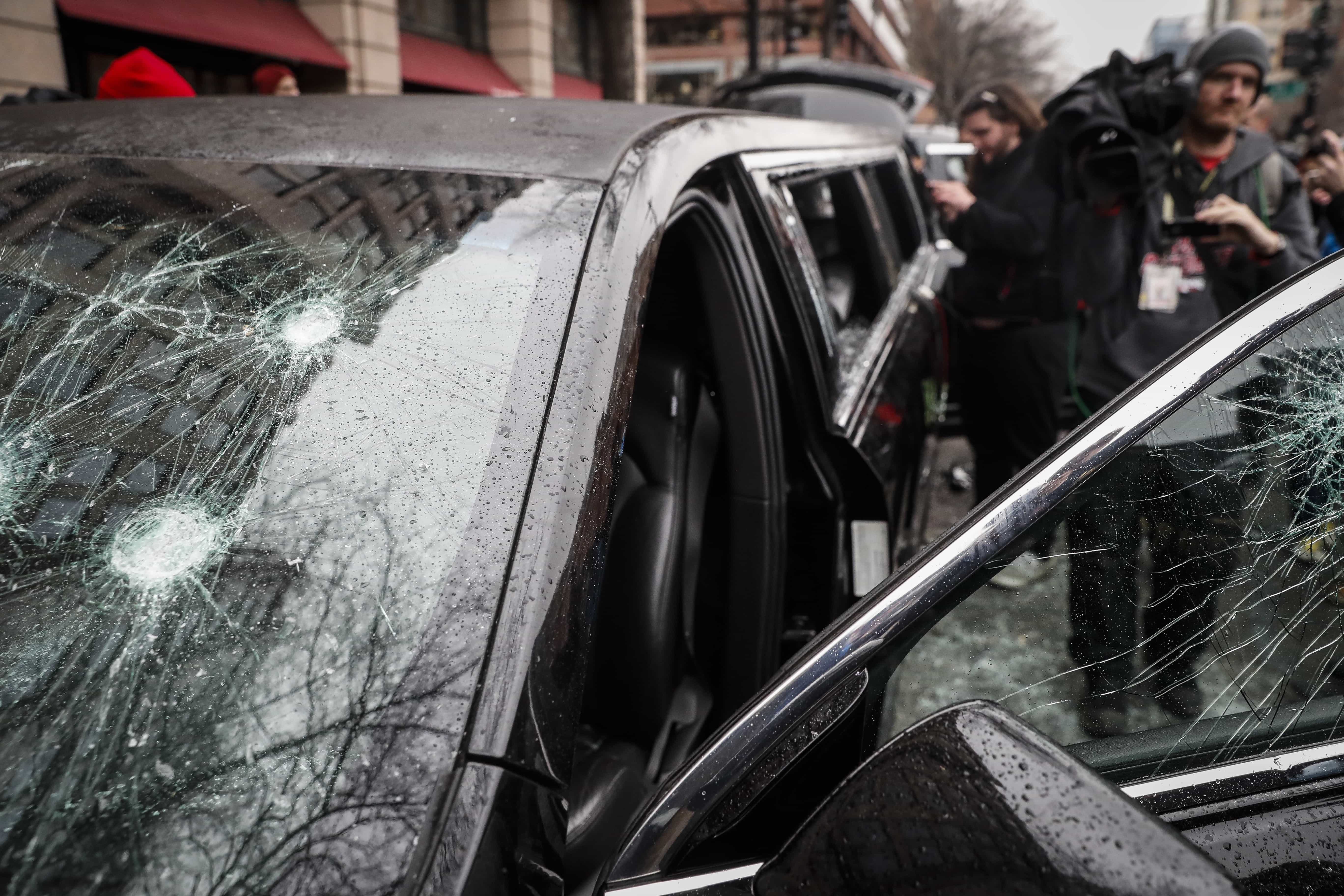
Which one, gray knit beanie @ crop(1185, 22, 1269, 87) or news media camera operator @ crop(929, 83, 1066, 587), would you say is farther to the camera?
news media camera operator @ crop(929, 83, 1066, 587)

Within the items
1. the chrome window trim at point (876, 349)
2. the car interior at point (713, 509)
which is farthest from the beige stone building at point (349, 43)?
the chrome window trim at point (876, 349)

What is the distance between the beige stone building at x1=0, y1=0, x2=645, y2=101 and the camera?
22.2 ft

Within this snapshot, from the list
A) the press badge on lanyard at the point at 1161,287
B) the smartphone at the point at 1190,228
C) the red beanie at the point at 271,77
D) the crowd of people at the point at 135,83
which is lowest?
the press badge on lanyard at the point at 1161,287

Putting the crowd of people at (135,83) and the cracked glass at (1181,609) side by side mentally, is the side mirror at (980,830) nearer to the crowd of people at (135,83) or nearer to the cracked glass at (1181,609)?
the cracked glass at (1181,609)

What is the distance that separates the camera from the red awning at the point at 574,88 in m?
14.8

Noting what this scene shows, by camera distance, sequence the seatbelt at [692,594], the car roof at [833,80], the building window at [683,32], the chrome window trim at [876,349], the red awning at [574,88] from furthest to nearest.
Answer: the building window at [683,32], the red awning at [574,88], the car roof at [833,80], the chrome window trim at [876,349], the seatbelt at [692,594]

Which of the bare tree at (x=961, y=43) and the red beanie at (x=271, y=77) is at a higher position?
the bare tree at (x=961, y=43)

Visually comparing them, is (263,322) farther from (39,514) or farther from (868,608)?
(868,608)

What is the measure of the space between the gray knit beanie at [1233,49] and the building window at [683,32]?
34567mm

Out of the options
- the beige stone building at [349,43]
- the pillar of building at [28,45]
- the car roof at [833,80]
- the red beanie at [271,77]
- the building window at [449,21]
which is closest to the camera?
the red beanie at [271,77]

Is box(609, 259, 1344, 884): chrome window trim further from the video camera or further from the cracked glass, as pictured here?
the video camera

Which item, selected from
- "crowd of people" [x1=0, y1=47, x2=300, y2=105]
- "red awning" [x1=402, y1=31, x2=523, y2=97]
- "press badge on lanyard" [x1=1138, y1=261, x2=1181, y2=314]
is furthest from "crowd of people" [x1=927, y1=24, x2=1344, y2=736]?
"red awning" [x1=402, y1=31, x2=523, y2=97]

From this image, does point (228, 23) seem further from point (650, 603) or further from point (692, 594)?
point (650, 603)

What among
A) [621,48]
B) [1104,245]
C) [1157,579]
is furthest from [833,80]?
[621,48]
